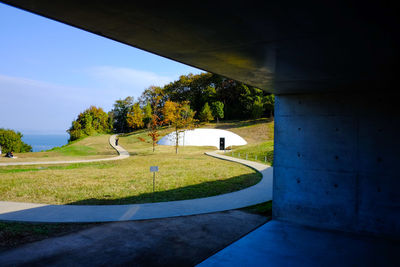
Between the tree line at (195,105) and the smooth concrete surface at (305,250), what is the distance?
43.6 metres

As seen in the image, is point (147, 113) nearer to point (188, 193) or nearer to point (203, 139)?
point (203, 139)

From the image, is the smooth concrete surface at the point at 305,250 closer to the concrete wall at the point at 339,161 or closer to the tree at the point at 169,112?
the concrete wall at the point at 339,161

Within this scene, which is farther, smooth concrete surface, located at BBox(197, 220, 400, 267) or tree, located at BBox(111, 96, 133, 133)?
tree, located at BBox(111, 96, 133, 133)

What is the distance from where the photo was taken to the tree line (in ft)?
187

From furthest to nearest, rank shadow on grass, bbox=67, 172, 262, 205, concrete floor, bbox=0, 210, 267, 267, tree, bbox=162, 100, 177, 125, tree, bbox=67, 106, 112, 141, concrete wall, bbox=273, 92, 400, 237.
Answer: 1. tree, bbox=67, 106, 112, 141
2. tree, bbox=162, 100, 177, 125
3. shadow on grass, bbox=67, 172, 262, 205
4. concrete wall, bbox=273, 92, 400, 237
5. concrete floor, bbox=0, 210, 267, 267

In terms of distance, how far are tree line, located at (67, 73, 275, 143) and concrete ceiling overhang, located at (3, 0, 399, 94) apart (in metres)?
45.1

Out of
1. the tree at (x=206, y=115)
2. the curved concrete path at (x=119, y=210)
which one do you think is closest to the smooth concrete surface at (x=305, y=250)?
the curved concrete path at (x=119, y=210)

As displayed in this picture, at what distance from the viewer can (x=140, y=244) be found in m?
6.14

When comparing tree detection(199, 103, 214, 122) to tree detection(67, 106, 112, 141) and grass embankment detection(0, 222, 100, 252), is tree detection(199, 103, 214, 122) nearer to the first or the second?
tree detection(67, 106, 112, 141)

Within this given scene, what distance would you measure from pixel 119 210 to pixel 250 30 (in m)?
7.23

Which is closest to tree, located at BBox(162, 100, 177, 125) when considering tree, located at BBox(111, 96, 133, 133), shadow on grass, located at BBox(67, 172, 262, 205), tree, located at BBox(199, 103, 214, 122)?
shadow on grass, located at BBox(67, 172, 262, 205)

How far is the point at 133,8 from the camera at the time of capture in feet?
9.16

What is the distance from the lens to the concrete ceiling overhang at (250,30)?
9.06ft

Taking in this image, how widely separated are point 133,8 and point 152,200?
857cm
